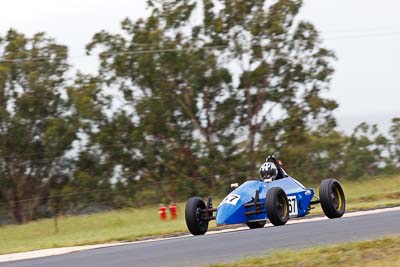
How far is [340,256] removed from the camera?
485 inches

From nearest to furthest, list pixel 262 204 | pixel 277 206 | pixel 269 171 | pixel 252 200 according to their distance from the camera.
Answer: pixel 277 206 < pixel 262 204 < pixel 252 200 < pixel 269 171

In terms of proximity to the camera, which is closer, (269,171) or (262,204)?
(262,204)

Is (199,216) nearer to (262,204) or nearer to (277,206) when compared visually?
(262,204)

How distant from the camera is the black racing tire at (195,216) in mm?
18469

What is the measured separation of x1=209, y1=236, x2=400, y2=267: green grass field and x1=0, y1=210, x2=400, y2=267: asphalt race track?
745 mm

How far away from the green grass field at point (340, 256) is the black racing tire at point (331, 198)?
556cm

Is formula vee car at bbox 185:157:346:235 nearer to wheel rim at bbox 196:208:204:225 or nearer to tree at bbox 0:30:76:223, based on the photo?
wheel rim at bbox 196:208:204:225

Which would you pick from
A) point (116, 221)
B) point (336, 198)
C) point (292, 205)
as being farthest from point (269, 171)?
point (116, 221)

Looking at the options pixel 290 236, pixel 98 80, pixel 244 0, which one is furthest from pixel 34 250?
pixel 244 0

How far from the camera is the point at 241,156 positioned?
4559cm

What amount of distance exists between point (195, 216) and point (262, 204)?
1.35 meters

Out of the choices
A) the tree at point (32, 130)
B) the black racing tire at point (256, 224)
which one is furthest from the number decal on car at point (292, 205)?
the tree at point (32, 130)

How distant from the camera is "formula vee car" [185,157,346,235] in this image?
18.0 metres

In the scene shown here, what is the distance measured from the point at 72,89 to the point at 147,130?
4.61 metres
